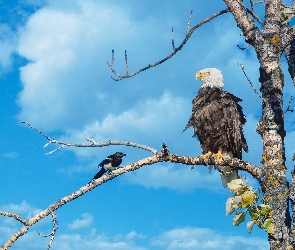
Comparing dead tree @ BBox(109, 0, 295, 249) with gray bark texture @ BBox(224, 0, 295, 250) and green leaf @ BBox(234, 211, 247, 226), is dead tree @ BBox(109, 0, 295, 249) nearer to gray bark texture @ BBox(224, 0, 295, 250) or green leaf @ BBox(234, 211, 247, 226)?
gray bark texture @ BBox(224, 0, 295, 250)

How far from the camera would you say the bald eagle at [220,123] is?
6586 mm

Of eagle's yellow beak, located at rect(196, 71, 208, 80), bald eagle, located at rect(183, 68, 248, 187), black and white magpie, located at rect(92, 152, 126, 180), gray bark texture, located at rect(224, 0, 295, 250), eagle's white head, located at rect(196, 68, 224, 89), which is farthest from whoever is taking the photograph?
black and white magpie, located at rect(92, 152, 126, 180)

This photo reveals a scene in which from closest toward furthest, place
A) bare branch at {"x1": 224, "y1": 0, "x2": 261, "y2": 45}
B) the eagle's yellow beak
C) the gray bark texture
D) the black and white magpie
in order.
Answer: the gray bark texture < bare branch at {"x1": 224, "y1": 0, "x2": 261, "y2": 45} < the eagle's yellow beak < the black and white magpie

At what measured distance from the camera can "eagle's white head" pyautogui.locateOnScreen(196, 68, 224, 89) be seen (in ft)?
23.7

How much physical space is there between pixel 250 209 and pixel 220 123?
2049 millimetres

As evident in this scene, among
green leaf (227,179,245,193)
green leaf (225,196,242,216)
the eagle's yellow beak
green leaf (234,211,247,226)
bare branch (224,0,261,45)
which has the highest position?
the eagle's yellow beak

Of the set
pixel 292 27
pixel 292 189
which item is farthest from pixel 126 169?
pixel 292 27

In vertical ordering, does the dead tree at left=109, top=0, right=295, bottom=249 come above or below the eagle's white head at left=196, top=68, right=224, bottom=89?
below

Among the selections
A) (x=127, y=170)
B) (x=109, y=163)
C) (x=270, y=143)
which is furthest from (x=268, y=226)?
(x=109, y=163)

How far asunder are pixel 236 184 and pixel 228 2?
8.93 ft

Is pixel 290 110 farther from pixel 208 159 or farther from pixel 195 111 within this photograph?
pixel 195 111

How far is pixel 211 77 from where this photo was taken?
287 inches

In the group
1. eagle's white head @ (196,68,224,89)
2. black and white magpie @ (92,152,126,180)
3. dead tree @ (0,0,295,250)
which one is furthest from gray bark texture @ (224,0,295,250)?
black and white magpie @ (92,152,126,180)

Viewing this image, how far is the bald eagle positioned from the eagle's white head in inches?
13.8
